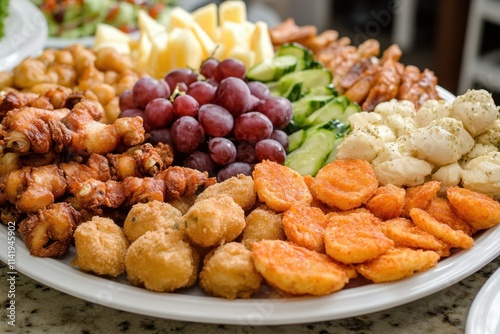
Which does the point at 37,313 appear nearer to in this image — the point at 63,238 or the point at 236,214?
the point at 63,238

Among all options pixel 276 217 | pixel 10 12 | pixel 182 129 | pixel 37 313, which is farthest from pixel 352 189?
pixel 10 12

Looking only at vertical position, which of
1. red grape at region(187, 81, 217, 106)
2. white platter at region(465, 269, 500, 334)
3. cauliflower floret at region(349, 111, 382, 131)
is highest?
red grape at region(187, 81, 217, 106)

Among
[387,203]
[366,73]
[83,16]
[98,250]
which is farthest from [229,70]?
[83,16]

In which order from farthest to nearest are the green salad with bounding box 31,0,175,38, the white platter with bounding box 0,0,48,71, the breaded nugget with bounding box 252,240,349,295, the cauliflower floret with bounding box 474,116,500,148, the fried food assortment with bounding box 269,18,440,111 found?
the green salad with bounding box 31,0,175,38, the white platter with bounding box 0,0,48,71, the fried food assortment with bounding box 269,18,440,111, the cauliflower floret with bounding box 474,116,500,148, the breaded nugget with bounding box 252,240,349,295

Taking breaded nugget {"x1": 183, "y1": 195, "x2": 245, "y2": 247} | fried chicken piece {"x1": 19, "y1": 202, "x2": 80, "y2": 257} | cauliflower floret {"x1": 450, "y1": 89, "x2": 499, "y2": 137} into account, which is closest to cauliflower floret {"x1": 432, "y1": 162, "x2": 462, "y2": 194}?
cauliflower floret {"x1": 450, "y1": 89, "x2": 499, "y2": 137}

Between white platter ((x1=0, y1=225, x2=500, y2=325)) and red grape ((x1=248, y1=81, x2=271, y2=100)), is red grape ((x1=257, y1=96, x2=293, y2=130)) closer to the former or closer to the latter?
red grape ((x1=248, y1=81, x2=271, y2=100))

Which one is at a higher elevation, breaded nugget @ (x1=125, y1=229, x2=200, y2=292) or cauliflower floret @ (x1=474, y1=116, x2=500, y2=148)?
cauliflower floret @ (x1=474, y1=116, x2=500, y2=148)
